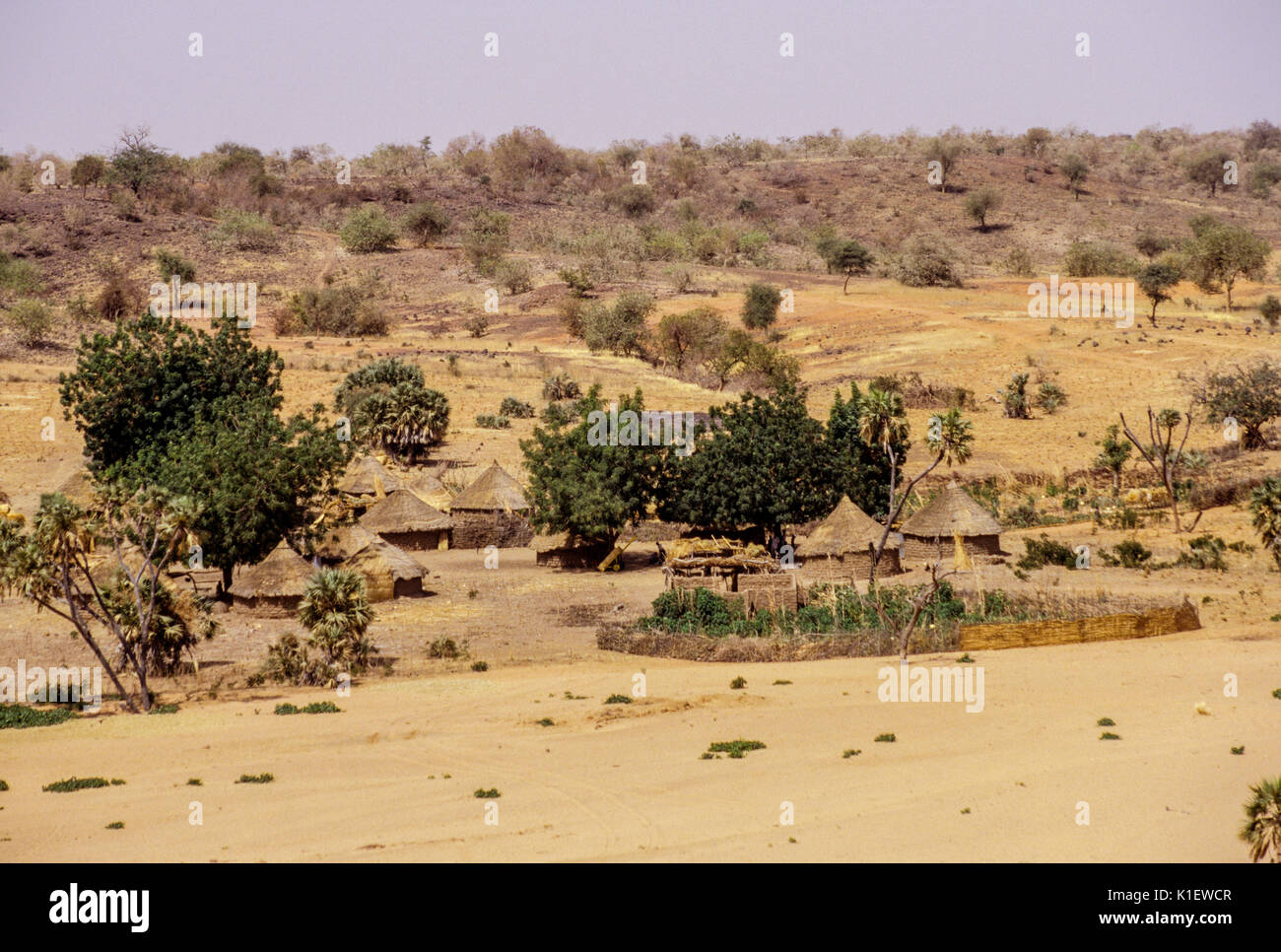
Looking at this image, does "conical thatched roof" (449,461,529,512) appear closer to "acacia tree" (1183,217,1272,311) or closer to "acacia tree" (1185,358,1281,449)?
"acacia tree" (1185,358,1281,449)

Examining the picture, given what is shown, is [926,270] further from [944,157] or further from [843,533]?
[843,533]

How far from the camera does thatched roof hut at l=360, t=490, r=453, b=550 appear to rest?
3812cm

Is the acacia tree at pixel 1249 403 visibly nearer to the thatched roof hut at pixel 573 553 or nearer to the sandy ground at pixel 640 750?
the sandy ground at pixel 640 750

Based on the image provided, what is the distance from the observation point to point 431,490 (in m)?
41.7

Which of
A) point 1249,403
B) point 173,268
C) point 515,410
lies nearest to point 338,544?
point 515,410

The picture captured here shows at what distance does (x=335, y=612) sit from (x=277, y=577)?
5.42 m

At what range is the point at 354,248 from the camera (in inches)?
3438

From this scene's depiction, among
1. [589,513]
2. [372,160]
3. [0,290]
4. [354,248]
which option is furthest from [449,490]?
[372,160]

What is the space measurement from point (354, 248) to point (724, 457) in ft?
193

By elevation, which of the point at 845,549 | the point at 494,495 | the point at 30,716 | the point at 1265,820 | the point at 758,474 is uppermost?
the point at 758,474

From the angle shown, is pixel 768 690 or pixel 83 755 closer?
pixel 83 755

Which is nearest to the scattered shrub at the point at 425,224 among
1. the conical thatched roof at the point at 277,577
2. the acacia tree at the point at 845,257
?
the acacia tree at the point at 845,257

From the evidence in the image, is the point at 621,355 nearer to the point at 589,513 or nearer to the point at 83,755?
the point at 589,513

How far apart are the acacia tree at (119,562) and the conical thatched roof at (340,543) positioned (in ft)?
19.9
